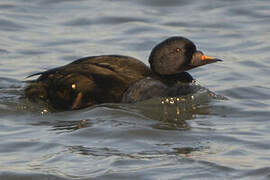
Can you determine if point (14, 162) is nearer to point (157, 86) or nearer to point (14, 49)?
point (157, 86)

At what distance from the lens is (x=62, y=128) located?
846cm

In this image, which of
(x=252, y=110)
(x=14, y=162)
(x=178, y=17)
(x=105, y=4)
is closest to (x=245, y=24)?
(x=178, y=17)

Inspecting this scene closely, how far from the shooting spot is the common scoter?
361 inches

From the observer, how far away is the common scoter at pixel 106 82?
9.18 meters

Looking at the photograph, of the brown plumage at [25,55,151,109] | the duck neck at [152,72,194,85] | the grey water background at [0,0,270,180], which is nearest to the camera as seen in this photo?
the grey water background at [0,0,270,180]

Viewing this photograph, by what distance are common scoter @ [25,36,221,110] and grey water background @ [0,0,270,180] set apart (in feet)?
0.43

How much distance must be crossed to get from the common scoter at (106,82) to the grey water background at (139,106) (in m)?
0.13

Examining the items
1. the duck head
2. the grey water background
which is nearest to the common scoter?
the duck head

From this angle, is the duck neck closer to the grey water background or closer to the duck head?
the duck head

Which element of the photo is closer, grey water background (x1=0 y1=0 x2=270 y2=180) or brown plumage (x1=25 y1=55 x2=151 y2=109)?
grey water background (x1=0 y1=0 x2=270 y2=180)

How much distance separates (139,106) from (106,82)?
46 cm

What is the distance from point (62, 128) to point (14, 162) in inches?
48.5

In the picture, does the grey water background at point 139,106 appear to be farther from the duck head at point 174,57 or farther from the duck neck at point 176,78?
the duck head at point 174,57

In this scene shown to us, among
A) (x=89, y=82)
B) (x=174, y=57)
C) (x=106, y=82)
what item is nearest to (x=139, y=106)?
(x=106, y=82)
